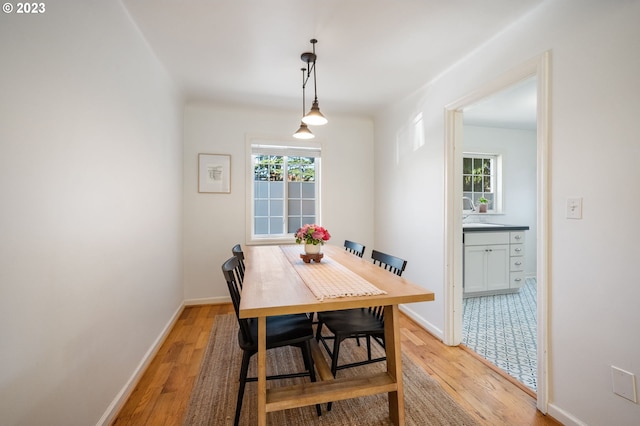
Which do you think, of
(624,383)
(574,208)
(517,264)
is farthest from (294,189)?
(624,383)

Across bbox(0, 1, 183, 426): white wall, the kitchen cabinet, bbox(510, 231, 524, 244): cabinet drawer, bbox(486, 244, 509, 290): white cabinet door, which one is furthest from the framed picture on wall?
bbox(510, 231, 524, 244): cabinet drawer

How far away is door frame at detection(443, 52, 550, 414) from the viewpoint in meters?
1.71

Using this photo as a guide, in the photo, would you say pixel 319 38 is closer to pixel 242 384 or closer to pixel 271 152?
pixel 271 152

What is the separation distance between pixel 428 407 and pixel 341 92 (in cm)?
291

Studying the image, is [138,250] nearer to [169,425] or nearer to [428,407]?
[169,425]

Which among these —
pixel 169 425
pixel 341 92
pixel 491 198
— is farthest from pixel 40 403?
pixel 491 198

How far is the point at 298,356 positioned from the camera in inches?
92.2

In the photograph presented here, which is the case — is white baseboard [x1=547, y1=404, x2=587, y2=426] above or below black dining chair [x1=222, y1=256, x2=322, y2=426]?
below

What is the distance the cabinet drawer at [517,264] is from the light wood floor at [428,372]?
73.6 inches

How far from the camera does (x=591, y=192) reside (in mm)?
1494

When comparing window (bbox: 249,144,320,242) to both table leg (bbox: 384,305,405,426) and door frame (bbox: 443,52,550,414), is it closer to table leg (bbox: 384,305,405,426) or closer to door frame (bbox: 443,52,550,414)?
door frame (bbox: 443,52,550,414)

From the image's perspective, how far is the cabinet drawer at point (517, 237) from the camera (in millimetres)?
3822

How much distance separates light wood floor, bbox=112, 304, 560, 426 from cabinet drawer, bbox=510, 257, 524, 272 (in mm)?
1870

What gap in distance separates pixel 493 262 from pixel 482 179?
1586 millimetres
